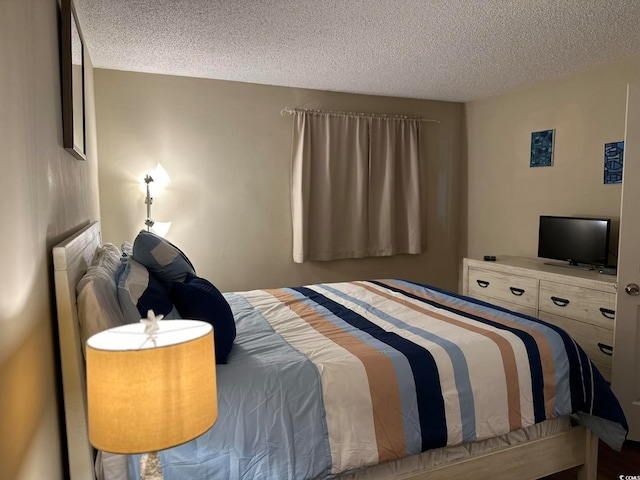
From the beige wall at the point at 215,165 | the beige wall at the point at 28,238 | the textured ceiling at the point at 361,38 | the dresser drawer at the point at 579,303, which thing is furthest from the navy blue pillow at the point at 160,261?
the dresser drawer at the point at 579,303

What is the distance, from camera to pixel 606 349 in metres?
3.01

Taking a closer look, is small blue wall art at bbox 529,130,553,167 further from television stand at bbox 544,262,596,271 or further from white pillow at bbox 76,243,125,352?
white pillow at bbox 76,243,125,352

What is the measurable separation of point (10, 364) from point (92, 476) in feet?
2.20

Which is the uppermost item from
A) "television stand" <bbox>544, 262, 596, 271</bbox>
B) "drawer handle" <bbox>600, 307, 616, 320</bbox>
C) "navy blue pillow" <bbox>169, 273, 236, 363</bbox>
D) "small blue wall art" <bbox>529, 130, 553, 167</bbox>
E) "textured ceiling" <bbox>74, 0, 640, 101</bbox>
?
"textured ceiling" <bbox>74, 0, 640, 101</bbox>

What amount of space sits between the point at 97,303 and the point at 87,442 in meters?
0.42

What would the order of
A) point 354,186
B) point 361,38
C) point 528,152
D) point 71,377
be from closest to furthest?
point 71,377 → point 361,38 → point 528,152 → point 354,186

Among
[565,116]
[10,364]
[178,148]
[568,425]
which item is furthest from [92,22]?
[565,116]

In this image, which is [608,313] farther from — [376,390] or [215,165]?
[215,165]

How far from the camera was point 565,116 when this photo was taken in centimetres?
389

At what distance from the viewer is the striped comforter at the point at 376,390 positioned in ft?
5.13

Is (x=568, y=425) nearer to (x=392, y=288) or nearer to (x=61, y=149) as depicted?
(x=392, y=288)

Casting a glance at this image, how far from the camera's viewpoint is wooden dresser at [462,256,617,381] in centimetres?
303

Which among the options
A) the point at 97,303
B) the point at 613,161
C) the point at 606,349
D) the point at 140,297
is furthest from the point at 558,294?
the point at 97,303

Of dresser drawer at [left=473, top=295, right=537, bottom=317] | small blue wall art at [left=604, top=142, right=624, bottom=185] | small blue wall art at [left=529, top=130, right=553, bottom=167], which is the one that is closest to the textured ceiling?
small blue wall art at [left=529, top=130, right=553, bottom=167]
